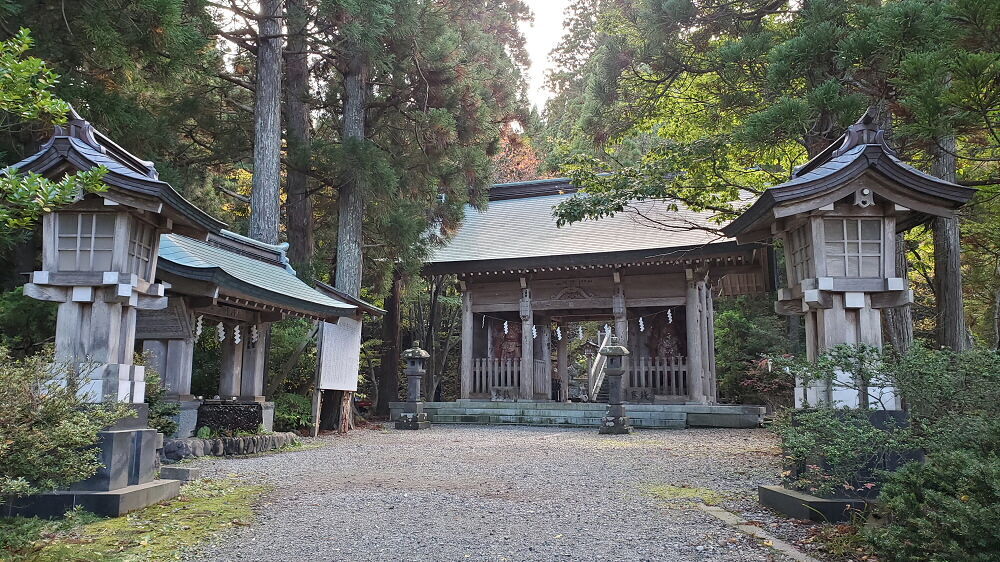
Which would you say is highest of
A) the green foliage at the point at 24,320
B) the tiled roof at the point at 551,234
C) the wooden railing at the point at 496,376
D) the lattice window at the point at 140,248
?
the tiled roof at the point at 551,234

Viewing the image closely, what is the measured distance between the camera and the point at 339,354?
12.6 m

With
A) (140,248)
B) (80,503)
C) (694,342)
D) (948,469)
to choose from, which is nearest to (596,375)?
(694,342)

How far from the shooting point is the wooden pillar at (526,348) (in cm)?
1623

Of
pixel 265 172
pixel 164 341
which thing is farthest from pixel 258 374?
pixel 265 172

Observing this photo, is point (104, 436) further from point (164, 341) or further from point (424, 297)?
point (424, 297)

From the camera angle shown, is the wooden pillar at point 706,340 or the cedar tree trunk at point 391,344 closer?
the wooden pillar at point 706,340

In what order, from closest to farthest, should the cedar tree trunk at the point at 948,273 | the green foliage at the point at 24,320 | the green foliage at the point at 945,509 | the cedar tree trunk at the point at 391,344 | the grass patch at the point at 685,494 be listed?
the green foliage at the point at 945,509
the grass patch at the point at 685,494
the green foliage at the point at 24,320
the cedar tree trunk at the point at 948,273
the cedar tree trunk at the point at 391,344

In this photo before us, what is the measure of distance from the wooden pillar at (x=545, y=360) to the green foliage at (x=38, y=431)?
13.4m

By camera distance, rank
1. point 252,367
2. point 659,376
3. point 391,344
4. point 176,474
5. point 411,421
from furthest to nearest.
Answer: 1. point 391,344
2. point 659,376
3. point 411,421
4. point 252,367
5. point 176,474

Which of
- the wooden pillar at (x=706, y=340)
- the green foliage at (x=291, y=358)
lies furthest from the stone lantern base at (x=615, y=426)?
the green foliage at (x=291, y=358)

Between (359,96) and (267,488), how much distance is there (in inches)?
353

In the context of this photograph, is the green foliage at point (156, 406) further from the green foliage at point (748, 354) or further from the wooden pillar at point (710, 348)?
the green foliage at point (748, 354)

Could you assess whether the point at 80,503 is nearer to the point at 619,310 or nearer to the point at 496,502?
the point at 496,502

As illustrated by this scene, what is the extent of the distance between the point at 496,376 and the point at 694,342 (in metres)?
4.79
